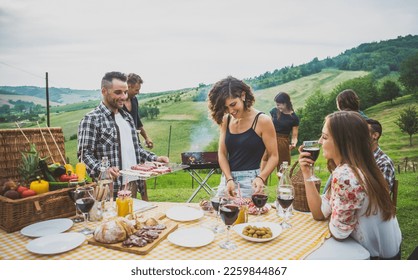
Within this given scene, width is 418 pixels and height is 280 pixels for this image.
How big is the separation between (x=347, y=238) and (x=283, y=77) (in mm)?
6708

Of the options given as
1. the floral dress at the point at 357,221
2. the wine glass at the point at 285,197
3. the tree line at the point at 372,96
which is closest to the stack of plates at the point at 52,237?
the wine glass at the point at 285,197

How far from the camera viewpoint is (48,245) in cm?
132

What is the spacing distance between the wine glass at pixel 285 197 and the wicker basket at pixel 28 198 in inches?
44.9

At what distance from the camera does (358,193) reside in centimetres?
133

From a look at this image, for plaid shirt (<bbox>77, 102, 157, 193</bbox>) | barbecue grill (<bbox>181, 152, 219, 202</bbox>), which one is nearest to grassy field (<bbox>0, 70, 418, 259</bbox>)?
barbecue grill (<bbox>181, 152, 219, 202</bbox>)

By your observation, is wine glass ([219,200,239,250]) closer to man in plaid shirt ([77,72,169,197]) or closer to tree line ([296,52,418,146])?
man in plaid shirt ([77,72,169,197])

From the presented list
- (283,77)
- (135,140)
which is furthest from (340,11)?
(283,77)

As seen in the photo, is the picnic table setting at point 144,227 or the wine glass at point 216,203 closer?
the picnic table setting at point 144,227

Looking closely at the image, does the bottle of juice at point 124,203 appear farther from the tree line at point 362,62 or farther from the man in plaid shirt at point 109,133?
the tree line at point 362,62

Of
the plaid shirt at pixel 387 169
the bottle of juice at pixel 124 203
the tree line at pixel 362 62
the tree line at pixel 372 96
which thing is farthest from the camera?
the tree line at pixel 372 96

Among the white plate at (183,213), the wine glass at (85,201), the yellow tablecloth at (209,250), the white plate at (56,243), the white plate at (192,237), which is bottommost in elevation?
the yellow tablecloth at (209,250)

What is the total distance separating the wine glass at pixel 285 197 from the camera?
1.52 m

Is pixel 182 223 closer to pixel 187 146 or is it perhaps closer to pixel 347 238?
pixel 347 238

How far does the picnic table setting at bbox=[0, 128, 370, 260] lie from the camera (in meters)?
1.29
